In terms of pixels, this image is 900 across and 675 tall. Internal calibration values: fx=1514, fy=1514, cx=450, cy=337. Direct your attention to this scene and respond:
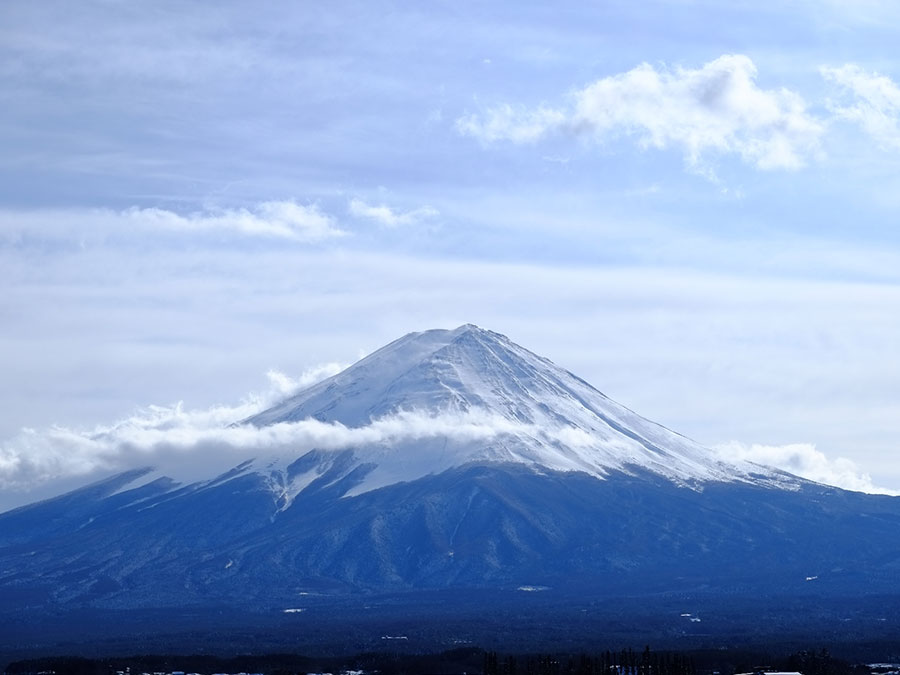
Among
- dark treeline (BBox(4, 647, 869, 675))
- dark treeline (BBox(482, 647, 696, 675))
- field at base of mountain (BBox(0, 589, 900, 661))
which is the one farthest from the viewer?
field at base of mountain (BBox(0, 589, 900, 661))

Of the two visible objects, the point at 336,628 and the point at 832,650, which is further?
the point at 336,628

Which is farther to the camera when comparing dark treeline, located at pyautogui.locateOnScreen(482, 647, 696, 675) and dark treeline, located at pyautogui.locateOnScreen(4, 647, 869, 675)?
dark treeline, located at pyautogui.locateOnScreen(4, 647, 869, 675)

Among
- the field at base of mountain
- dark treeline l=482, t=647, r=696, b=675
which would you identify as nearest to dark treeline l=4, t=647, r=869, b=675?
dark treeline l=482, t=647, r=696, b=675

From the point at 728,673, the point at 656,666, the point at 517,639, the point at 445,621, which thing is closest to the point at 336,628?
the point at 445,621

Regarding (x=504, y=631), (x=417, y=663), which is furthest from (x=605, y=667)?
(x=504, y=631)

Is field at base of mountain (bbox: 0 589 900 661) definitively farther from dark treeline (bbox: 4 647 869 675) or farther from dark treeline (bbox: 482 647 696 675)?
dark treeline (bbox: 482 647 696 675)

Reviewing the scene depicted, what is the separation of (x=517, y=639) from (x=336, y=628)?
27.3 m

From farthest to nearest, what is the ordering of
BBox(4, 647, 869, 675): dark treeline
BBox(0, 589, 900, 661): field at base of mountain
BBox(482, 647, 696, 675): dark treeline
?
BBox(0, 589, 900, 661): field at base of mountain < BBox(4, 647, 869, 675): dark treeline < BBox(482, 647, 696, 675): dark treeline

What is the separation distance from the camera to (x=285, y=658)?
433ft

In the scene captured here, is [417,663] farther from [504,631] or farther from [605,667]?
[504,631]

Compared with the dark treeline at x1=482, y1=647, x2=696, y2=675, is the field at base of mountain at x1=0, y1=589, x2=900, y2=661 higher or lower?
higher

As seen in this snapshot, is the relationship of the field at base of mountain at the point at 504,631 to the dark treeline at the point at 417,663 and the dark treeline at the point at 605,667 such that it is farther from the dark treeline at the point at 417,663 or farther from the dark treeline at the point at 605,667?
the dark treeline at the point at 605,667

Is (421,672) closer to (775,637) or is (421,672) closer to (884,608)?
(775,637)

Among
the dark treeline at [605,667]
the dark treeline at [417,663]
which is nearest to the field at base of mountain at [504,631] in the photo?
the dark treeline at [417,663]
